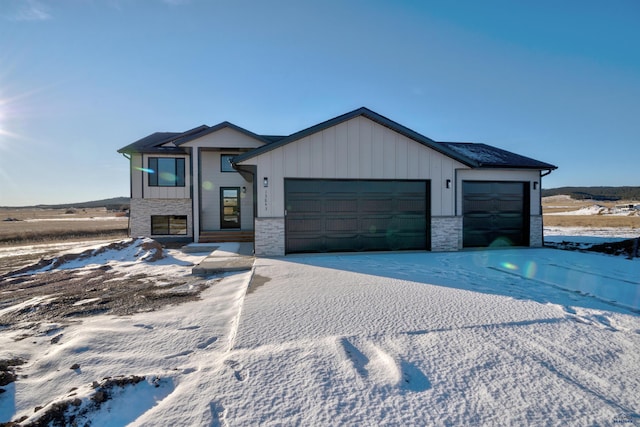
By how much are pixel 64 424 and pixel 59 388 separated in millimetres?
684

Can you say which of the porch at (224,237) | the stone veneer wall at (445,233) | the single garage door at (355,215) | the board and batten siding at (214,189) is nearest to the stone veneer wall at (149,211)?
the board and batten siding at (214,189)

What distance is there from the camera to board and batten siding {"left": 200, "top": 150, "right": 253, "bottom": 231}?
15.0 metres

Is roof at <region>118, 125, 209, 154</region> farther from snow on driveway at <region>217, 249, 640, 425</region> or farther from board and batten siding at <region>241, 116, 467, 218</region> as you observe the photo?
snow on driveway at <region>217, 249, 640, 425</region>

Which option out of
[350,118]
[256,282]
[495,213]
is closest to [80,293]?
[256,282]

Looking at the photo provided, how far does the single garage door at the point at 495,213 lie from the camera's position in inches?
436

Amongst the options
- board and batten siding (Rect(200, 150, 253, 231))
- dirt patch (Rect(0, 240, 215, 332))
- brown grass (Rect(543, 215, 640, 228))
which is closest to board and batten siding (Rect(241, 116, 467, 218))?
dirt patch (Rect(0, 240, 215, 332))

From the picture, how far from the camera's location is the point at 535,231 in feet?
37.4

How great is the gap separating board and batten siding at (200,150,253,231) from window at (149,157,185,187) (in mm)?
1148

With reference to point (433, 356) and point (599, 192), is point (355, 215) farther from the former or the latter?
point (599, 192)

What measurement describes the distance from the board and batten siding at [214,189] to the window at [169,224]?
3.76ft

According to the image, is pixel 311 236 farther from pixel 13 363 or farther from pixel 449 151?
pixel 13 363

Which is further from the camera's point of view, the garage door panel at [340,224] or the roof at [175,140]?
the roof at [175,140]

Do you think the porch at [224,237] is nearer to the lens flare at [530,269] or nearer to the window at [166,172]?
the window at [166,172]

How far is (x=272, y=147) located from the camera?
9219mm
